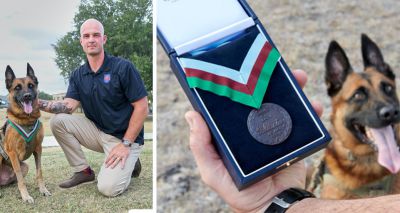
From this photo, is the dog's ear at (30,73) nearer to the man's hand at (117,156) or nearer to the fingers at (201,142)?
the man's hand at (117,156)

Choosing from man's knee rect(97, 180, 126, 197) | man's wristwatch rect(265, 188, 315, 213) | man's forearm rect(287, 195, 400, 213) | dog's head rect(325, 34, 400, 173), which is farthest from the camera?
man's knee rect(97, 180, 126, 197)

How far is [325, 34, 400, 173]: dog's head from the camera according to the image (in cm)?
119

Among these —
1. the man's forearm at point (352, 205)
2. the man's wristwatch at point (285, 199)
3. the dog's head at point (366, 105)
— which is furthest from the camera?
the dog's head at point (366, 105)

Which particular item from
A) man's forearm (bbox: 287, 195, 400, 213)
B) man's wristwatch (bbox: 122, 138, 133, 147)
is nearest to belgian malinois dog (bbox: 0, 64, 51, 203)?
man's wristwatch (bbox: 122, 138, 133, 147)

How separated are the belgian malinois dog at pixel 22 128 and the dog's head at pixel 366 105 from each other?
2.44 feet

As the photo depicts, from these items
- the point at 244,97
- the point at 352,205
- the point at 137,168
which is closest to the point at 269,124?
the point at 244,97

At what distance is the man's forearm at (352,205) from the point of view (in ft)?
1.75

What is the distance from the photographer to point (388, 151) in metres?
1.26

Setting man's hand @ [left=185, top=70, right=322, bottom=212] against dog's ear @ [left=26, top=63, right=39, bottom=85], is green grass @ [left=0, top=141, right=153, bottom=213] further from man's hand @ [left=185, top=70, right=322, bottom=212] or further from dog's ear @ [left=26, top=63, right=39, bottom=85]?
man's hand @ [left=185, top=70, right=322, bottom=212]

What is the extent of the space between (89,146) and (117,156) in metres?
0.08

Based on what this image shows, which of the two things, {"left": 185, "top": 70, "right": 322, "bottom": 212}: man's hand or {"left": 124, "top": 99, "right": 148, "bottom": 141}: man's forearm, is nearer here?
{"left": 185, "top": 70, "right": 322, "bottom": 212}: man's hand

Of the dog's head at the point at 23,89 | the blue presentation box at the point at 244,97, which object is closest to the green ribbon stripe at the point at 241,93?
the blue presentation box at the point at 244,97

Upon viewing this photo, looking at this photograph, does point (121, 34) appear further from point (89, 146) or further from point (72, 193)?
point (72, 193)

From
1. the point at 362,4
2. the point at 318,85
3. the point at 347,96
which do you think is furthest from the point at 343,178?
the point at 362,4
